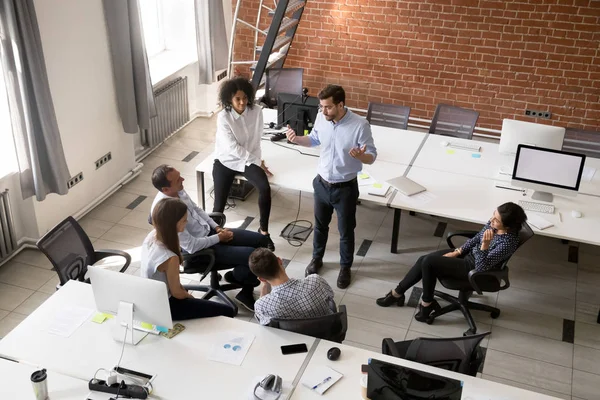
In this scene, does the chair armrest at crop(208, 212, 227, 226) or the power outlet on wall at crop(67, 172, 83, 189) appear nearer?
the chair armrest at crop(208, 212, 227, 226)

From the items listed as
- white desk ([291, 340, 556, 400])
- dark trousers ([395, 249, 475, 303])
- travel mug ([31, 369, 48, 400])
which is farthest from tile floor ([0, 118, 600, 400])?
travel mug ([31, 369, 48, 400])

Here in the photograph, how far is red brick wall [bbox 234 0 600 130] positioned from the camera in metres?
7.66

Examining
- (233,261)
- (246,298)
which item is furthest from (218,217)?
(246,298)

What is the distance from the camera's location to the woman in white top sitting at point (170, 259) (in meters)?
3.79

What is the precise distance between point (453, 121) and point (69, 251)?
4135 millimetres

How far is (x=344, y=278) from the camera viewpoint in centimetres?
528

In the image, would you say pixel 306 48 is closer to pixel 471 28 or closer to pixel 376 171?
pixel 471 28

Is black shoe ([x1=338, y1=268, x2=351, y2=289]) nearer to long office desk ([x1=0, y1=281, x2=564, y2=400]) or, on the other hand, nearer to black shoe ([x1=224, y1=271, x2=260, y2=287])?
black shoe ([x1=224, y1=271, x2=260, y2=287])

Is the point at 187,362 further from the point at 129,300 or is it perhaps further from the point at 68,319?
the point at 68,319

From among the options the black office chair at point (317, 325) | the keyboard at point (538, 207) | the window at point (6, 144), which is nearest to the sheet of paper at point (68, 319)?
the black office chair at point (317, 325)

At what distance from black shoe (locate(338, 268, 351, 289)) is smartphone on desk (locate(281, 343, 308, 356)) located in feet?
5.70

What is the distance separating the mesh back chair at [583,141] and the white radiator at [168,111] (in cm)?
450

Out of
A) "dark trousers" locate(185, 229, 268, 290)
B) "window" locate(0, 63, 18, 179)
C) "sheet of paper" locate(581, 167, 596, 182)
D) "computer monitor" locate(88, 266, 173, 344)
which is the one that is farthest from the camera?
"sheet of paper" locate(581, 167, 596, 182)

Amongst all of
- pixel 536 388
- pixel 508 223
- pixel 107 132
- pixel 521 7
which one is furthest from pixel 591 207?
pixel 107 132
